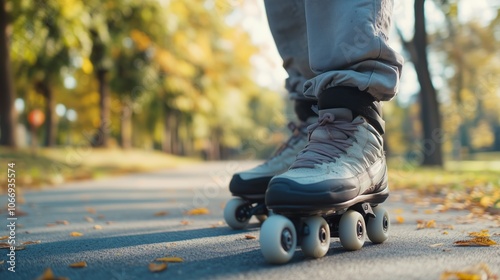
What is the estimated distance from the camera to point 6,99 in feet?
41.8

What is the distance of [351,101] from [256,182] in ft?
2.39

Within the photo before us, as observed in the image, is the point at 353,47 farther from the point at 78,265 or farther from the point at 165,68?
the point at 165,68

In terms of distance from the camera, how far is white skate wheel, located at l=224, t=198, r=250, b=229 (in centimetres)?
259

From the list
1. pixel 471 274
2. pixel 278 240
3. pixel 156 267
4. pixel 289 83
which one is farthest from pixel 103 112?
pixel 471 274

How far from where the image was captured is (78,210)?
4.18m

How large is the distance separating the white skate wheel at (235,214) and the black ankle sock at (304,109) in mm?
539

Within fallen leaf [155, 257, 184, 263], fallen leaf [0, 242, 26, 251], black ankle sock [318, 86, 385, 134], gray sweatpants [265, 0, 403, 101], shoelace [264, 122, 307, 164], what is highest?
gray sweatpants [265, 0, 403, 101]

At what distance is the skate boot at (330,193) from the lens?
169cm

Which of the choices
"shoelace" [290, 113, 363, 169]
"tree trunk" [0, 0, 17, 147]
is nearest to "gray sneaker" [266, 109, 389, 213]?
"shoelace" [290, 113, 363, 169]

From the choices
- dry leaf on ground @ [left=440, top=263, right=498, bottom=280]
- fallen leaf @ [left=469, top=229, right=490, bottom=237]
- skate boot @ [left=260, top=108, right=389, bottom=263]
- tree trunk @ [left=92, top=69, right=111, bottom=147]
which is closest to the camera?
dry leaf on ground @ [left=440, top=263, right=498, bottom=280]

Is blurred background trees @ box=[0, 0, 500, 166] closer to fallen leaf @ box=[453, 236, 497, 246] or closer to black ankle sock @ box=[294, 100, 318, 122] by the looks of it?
black ankle sock @ box=[294, 100, 318, 122]

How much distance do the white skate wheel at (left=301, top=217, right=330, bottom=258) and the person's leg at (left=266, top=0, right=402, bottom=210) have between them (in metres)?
0.16

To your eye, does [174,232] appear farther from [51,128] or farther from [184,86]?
[51,128]

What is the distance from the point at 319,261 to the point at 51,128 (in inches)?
922
